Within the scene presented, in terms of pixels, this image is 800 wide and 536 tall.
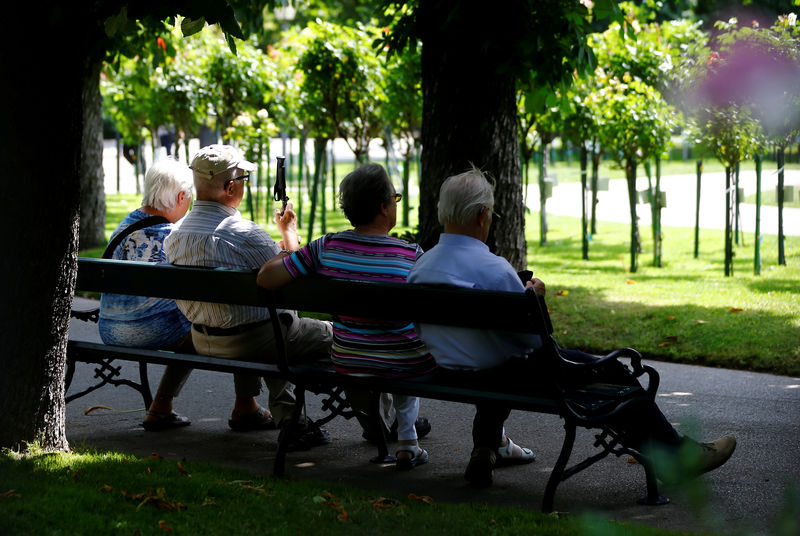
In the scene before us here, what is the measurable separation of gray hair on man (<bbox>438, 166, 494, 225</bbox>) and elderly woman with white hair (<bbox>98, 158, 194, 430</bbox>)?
1.71 m

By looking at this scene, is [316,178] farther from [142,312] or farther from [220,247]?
[220,247]

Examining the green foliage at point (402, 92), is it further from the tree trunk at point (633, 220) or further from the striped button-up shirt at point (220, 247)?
the striped button-up shirt at point (220, 247)

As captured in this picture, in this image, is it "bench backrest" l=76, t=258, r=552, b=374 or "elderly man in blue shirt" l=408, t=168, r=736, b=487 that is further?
"elderly man in blue shirt" l=408, t=168, r=736, b=487

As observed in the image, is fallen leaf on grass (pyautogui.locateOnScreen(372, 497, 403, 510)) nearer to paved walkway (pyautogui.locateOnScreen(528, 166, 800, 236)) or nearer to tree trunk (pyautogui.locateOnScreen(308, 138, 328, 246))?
tree trunk (pyautogui.locateOnScreen(308, 138, 328, 246))

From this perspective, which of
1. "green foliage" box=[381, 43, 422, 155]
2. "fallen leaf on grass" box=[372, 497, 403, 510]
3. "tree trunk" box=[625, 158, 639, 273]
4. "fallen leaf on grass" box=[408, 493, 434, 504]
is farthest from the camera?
"green foliage" box=[381, 43, 422, 155]

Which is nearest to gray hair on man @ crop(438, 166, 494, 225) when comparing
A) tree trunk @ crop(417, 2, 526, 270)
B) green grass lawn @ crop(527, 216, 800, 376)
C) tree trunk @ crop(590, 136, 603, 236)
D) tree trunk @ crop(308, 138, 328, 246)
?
tree trunk @ crop(417, 2, 526, 270)

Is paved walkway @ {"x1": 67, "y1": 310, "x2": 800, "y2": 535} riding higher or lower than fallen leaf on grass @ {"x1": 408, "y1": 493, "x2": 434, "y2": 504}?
lower

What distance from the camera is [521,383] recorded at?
4.20 m

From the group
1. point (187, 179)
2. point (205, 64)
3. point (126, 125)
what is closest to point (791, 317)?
point (187, 179)

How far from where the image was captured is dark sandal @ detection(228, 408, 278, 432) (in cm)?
543

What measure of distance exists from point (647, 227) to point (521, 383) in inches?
508

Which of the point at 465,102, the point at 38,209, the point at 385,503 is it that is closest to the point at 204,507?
the point at 385,503

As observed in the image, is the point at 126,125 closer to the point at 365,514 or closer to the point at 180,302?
the point at 180,302

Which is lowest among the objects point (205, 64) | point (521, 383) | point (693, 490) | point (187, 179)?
point (521, 383)
